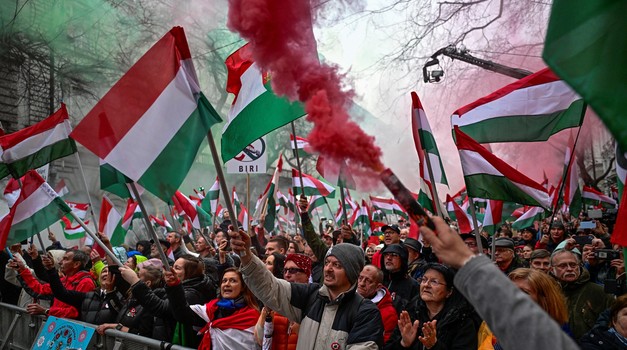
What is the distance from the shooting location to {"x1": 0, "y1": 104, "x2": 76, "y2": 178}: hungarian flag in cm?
644

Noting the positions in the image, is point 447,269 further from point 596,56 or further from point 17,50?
point 17,50

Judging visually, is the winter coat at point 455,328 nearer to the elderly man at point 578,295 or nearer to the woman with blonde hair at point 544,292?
the woman with blonde hair at point 544,292

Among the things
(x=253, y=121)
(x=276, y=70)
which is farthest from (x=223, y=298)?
(x=276, y=70)

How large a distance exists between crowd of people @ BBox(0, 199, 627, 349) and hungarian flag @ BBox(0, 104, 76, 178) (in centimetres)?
104

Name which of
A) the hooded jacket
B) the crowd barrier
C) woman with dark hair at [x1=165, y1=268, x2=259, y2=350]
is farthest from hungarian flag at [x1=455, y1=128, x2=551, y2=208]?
the crowd barrier

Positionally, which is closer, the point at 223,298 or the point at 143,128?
the point at 143,128

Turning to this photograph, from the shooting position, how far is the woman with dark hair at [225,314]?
410cm

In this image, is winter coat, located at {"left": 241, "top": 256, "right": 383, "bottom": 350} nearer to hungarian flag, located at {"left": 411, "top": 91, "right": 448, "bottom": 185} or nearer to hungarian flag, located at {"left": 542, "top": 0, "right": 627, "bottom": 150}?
hungarian flag, located at {"left": 542, "top": 0, "right": 627, "bottom": 150}

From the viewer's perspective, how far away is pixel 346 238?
21.5 ft

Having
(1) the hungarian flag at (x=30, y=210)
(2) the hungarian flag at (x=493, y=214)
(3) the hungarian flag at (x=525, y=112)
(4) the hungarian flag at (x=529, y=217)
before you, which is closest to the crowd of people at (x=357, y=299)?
(1) the hungarian flag at (x=30, y=210)

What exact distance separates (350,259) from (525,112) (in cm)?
323

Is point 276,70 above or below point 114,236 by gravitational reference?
below

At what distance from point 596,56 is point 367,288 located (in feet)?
9.82

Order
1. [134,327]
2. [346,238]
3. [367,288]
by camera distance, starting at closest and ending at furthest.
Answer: [367,288] → [134,327] → [346,238]
